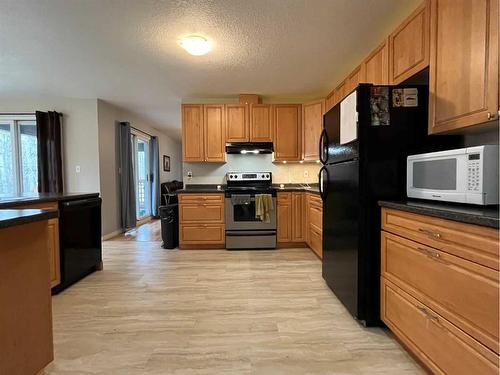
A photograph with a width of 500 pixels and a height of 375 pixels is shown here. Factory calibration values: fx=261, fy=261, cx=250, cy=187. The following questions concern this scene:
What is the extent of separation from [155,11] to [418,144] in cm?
228

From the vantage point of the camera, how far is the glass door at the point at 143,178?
254 inches

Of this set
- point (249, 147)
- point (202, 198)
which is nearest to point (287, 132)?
point (249, 147)

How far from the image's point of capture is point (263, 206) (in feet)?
12.6

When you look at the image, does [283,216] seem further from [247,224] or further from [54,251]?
[54,251]

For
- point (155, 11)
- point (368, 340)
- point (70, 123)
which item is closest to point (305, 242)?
point (368, 340)

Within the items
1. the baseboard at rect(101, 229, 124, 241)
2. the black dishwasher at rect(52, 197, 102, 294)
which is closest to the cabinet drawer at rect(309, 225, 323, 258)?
the black dishwasher at rect(52, 197, 102, 294)

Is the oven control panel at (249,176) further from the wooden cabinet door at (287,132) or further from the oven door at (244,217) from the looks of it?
the oven door at (244,217)

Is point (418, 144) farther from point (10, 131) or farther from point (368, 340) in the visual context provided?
point (10, 131)

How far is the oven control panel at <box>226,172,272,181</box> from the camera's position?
4398 millimetres

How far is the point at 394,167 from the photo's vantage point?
1826 millimetres

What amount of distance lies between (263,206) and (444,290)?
8.97 ft

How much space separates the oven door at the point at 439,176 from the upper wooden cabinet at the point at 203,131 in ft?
9.91

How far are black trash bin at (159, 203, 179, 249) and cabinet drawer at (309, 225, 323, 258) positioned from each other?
205 cm

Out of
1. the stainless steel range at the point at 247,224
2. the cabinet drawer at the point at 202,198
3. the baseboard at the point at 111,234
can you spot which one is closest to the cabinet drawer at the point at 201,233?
the stainless steel range at the point at 247,224
